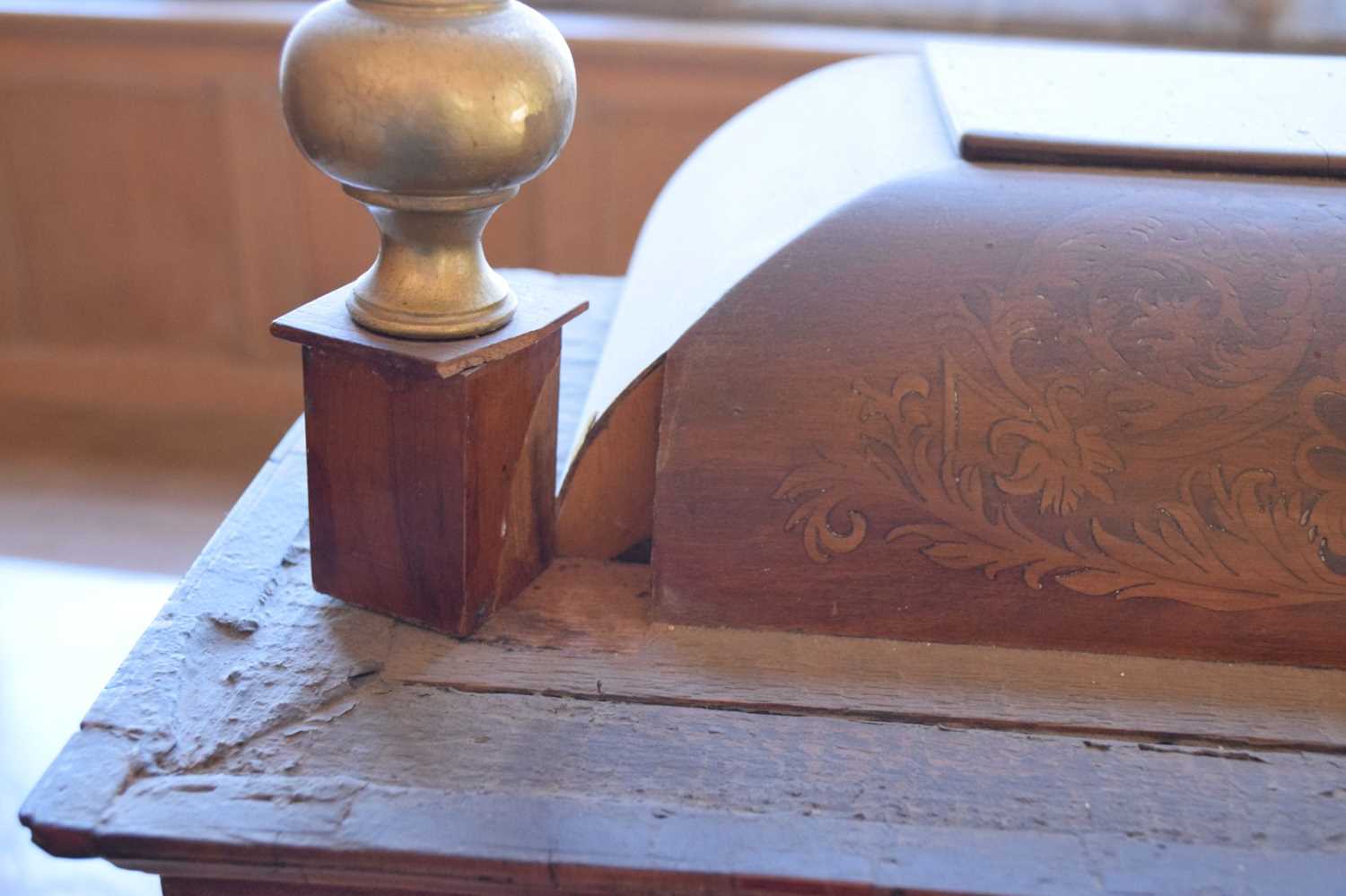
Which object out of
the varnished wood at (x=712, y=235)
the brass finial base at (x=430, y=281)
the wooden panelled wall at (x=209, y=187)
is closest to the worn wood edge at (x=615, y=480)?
the varnished wood at (x=712, y=235)

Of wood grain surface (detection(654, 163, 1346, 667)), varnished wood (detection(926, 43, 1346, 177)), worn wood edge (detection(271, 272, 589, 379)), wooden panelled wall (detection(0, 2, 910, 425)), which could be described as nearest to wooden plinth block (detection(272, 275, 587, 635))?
worn wood edge (detection(271, 272, 589, 379))

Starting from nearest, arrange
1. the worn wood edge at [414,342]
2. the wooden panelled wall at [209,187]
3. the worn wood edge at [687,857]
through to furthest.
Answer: the worn wood edge at [687,857]
the worn wood edge at [414,342]
the wooden panelled wall at [209,187]

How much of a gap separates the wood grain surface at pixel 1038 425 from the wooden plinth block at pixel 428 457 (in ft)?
0.36

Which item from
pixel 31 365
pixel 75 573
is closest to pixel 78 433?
pixel 31 365

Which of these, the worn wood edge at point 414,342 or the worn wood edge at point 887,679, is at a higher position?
the worn wood edge at point 414,342

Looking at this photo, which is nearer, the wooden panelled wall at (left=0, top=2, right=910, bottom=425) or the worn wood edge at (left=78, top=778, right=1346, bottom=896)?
the worn wood edge at (left=78, top=778, right=1346, bottom=896)

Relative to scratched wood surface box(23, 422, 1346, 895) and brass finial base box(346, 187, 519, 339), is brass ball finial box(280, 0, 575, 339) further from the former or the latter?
scratched wood surface box(23, 422, 1346, 895)

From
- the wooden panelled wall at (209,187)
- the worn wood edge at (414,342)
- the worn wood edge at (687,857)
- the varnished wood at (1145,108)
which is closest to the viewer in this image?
the worn wood edge at (687,857)

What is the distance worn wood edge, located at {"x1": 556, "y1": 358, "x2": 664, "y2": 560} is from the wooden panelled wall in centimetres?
143

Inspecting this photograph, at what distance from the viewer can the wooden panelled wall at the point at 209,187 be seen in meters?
2.29

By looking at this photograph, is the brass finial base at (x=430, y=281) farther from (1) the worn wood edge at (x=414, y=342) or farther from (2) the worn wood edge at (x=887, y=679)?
(2) the worn wood edge at (x=887, y=679)

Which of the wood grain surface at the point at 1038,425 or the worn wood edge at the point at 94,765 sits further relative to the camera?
the wood grain surface at the point at 1038,425

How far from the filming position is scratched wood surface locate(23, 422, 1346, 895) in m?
0.74

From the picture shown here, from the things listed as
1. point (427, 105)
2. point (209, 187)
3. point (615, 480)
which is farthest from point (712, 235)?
point (209, 187)
